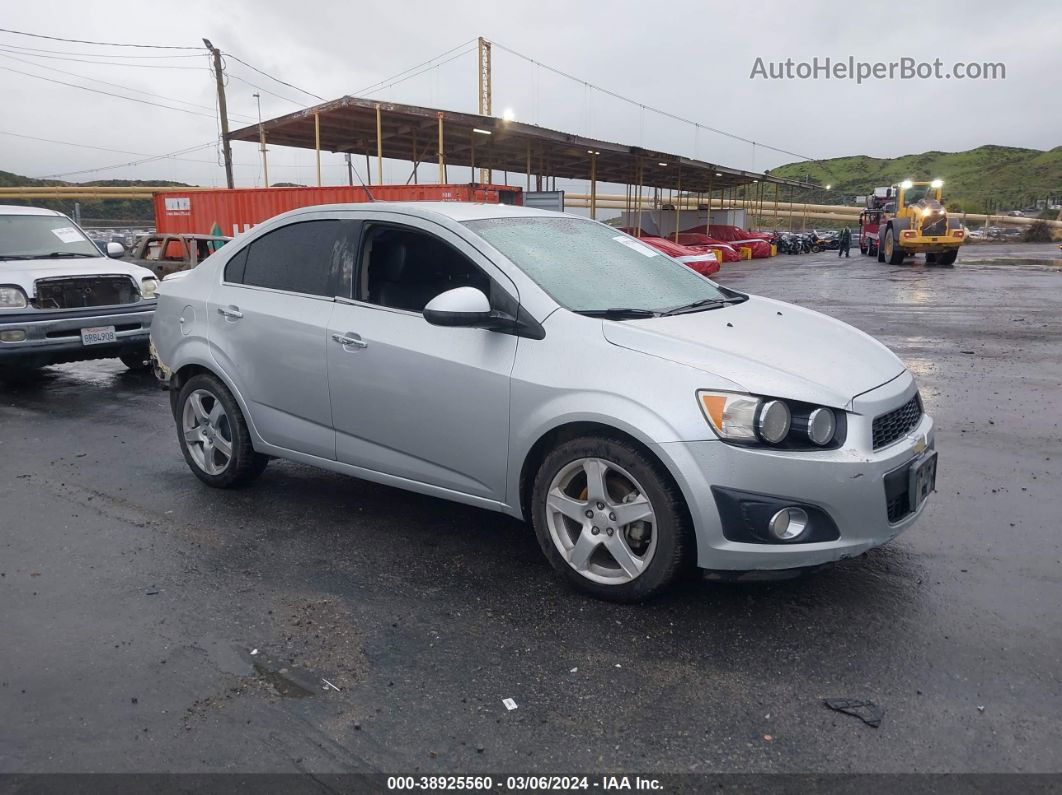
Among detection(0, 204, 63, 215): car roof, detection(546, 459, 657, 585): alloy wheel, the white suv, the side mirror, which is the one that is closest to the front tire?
detection(546, 459, 657, 585): alloy wheel

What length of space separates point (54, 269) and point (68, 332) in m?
0.77

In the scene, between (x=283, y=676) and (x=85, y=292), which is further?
(x=85, y=292)

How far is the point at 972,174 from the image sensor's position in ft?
520

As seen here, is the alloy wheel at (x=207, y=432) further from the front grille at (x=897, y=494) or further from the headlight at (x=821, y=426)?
the front grille at (x=897, y=494)

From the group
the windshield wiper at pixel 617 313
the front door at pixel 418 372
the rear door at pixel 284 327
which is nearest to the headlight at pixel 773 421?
the windshield wiper at pixel 617 313

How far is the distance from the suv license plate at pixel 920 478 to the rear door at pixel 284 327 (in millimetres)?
2805

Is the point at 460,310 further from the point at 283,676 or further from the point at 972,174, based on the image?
the point at 972,174

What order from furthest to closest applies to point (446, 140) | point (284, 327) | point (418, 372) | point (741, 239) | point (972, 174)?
point (972, 174), point (741, 239), point (446, 140), point (284, 327), point (418, 372)

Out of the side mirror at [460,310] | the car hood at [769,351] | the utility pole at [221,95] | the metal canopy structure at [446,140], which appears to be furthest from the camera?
the utility pole at [221,95]

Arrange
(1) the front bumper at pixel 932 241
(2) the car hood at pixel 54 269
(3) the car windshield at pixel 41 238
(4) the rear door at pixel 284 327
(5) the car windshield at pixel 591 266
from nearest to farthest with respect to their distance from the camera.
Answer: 1. (5) the car windshield at pixel 591 266
2. (4) the rear door at pixel 284 327
3. (2) the car hood at pixel 54 269
4. (3) the car windshield at pixel 41 238
5. (1) the front bumper at pixel 932 241

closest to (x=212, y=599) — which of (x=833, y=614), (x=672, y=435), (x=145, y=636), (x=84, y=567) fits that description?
(x=145, y=636)

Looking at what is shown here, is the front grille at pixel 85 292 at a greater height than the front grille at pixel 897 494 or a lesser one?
greater

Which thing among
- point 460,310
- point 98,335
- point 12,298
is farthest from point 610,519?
point 12,298

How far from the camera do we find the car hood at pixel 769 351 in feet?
10.6
